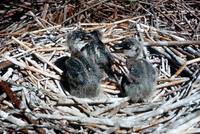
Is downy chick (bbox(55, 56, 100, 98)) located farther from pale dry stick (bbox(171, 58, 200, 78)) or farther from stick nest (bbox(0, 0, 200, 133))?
pale dry stick (bbox(171, 58, 200, 78))

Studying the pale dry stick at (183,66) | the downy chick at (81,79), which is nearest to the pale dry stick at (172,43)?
the pale dry stick at (183,66)

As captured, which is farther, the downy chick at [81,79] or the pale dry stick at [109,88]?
the pale dry stick at [109,88]

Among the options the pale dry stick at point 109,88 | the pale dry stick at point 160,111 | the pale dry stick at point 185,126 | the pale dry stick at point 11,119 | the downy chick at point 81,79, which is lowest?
the pale dry stick at point 185,126

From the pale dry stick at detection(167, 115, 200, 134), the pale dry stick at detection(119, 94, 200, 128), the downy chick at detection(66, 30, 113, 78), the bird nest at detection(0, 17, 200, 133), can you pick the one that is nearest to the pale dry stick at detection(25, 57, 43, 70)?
the bird nest at detection(0, 17, 200, 133)

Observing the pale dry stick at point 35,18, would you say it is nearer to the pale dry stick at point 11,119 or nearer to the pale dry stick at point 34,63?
the pale dry stick at point 34,63

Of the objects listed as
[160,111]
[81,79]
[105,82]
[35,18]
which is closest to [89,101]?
[81,79]

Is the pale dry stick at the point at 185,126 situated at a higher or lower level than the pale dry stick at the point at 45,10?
lower

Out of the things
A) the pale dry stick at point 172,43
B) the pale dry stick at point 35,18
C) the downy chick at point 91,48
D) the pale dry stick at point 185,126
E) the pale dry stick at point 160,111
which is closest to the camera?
the pale dry stick at point 185,126

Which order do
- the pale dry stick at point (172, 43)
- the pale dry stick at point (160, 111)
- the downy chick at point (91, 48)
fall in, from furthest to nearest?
the pale dry stick at point (172, 43), the downy chick at point (91, 48), the pale dry stick at point (160, 111)

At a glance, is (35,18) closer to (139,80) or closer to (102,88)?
(102,88)

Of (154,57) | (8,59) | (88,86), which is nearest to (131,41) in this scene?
(154,57)
